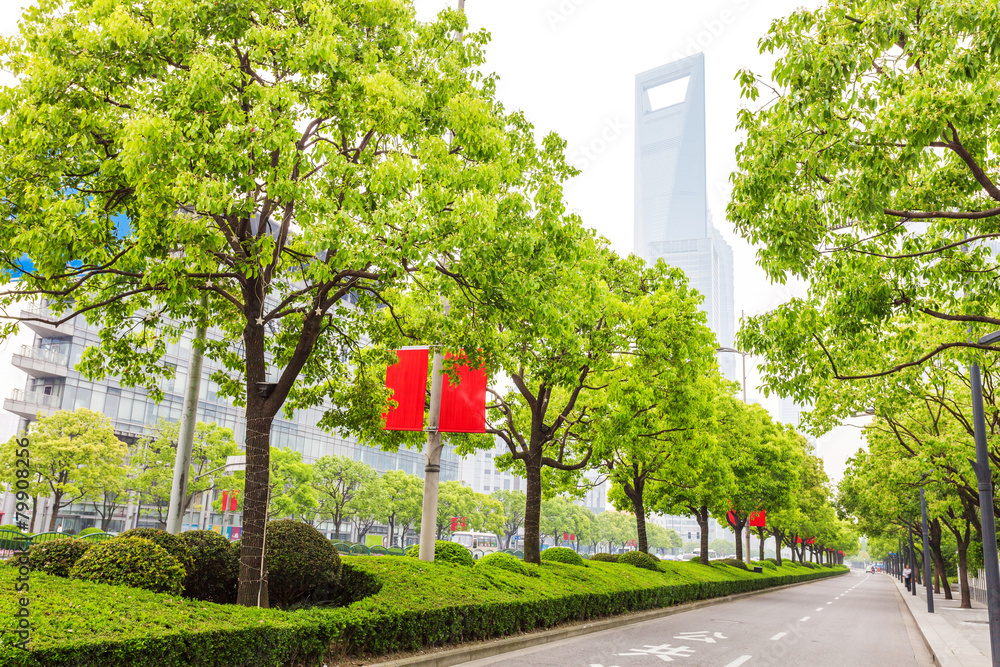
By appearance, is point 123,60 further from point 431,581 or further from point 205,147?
point 431,581

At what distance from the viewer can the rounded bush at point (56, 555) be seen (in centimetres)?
844

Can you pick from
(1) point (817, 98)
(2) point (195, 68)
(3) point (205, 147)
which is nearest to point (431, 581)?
(3) point (205, 147)

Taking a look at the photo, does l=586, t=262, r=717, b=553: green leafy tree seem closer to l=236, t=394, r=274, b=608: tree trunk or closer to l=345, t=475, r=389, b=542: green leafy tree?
l=236, t=394, r=274, b=608: tree trunk

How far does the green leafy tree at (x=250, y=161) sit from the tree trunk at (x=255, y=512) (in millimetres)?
23

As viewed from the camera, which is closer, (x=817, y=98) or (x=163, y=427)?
(x=817, y=98)

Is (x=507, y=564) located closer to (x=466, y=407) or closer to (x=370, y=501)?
(x=466, y=407)

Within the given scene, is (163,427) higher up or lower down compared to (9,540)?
higher up

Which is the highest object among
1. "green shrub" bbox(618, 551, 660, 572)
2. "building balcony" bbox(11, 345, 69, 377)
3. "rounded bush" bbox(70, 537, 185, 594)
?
"building balcony" bbox(11, 345, 69, 377)

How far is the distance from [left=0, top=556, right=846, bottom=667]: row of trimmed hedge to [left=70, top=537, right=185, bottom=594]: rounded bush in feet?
1.43

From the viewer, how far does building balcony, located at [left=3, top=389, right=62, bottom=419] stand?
164 feet

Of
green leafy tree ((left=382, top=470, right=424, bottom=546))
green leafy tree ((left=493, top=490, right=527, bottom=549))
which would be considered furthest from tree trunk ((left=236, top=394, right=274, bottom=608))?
green leafy tree ((left=493, top=490, right=527, bottom=549))

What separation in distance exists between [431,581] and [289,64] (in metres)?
8.33

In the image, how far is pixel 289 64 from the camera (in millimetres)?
8711

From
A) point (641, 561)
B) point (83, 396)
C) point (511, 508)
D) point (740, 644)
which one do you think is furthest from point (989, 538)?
point (511, 508)
